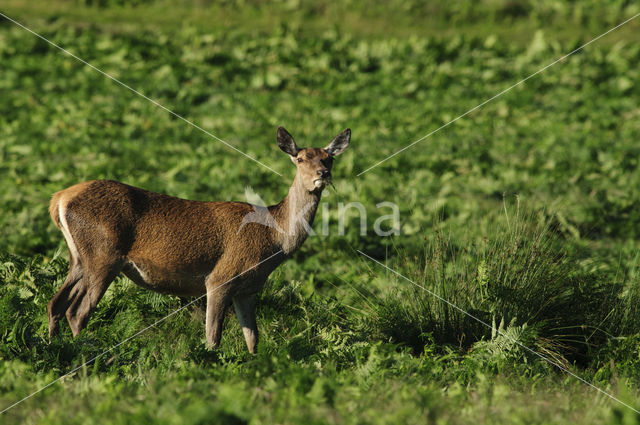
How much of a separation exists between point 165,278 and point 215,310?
1.50ft

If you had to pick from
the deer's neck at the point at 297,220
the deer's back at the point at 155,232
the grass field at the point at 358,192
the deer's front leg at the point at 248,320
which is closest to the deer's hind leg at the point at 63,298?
the grass field at the point at 358,192

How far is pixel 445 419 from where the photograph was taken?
14.6 feet

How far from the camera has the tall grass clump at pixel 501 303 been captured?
21.2 ft

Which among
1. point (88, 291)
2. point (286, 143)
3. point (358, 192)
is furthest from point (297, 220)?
point (358, 192)

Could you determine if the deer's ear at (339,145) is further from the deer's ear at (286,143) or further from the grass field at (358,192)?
the grass field at (358,192)

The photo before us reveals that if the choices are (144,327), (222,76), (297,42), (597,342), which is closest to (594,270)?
(597,342)

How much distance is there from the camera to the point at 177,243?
5.77 m

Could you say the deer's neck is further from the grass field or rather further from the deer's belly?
the grass field

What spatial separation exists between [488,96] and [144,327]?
11.2 m

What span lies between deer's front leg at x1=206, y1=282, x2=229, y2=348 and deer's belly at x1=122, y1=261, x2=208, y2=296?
0.38 feet

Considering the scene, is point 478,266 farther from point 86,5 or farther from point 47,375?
point 86,5

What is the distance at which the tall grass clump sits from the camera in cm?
645

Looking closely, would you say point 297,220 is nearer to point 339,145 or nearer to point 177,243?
point 339,145

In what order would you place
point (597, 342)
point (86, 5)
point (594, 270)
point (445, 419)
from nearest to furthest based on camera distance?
point (445, 419) → point (597, 342) → point (594, 270) → point (86, 5)
